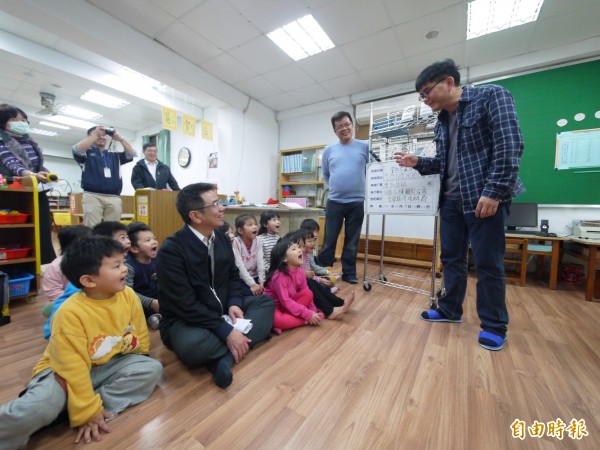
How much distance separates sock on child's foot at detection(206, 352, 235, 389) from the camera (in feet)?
2.96

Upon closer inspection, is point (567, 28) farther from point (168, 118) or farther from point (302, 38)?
point (168, 118)

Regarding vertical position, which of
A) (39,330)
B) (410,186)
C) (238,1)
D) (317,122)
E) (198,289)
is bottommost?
(39,330)

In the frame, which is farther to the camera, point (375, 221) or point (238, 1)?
point (375, 221)

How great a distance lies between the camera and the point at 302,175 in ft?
15.1

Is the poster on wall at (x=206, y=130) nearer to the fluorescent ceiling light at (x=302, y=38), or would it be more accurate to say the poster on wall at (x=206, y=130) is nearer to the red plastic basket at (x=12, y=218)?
the fluorescent ceiling light at (x=302, y=38)

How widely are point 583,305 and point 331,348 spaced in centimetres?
210

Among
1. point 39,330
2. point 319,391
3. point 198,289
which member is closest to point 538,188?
point 319,391

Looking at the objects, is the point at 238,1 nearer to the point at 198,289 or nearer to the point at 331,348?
the point at 198,289

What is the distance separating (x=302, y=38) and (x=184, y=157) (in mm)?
3333

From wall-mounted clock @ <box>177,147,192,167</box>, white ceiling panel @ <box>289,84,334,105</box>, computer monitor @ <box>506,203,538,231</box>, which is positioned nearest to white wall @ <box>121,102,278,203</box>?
wall-mounted clock @ <box>177,147,192,167</box>

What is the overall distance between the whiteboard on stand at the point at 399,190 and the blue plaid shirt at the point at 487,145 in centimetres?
41

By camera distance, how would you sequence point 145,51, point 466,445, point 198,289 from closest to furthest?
point 466,445 < point 198,289 < point 145,51

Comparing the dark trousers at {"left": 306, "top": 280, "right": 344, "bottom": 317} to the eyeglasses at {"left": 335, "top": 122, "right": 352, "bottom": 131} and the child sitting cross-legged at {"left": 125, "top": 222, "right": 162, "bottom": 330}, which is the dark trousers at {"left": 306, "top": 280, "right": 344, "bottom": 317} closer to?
the child sitting cross-legged at {"left": 125, "top": 222, "right": 162, "bottom": 330}

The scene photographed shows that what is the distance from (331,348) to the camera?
1.20 metres
